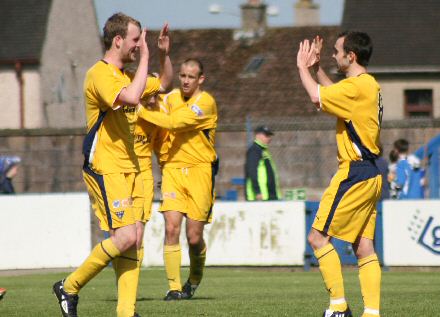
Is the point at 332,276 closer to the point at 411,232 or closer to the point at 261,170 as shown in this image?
the point at 411,232

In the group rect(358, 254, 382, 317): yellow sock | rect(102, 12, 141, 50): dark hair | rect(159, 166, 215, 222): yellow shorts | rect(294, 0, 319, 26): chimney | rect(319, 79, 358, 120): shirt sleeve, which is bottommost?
rect(358, 254, 382, 317): yellow sock

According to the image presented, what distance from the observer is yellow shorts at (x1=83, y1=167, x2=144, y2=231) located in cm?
995

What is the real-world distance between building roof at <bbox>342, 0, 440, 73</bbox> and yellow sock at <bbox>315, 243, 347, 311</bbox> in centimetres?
2926

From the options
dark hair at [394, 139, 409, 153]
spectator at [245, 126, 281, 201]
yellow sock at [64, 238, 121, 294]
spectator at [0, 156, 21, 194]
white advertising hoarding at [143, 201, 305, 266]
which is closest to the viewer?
yellow sock at [64, 238, 121, 294]

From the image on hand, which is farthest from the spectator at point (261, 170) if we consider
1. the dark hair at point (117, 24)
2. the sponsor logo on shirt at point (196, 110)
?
the dark hair at point (117, 24)

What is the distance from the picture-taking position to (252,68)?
47719 mm

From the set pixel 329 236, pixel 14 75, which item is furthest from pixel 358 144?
pixel 14 75

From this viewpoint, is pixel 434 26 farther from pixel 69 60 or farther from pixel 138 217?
pixel 138 217

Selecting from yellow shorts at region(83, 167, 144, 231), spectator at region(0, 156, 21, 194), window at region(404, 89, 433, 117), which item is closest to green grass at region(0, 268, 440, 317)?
yellow shorts at region(83, 167, 144, 231)

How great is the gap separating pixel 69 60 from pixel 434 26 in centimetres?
1149

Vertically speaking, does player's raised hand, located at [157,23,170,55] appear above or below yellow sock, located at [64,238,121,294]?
above

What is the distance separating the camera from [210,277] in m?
17.5

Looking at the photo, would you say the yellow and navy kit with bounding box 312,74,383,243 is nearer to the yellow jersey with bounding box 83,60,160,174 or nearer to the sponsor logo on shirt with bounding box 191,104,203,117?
the yellow jersey with bounding box 83,60,160,174

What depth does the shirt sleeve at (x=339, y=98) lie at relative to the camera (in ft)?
33.1
